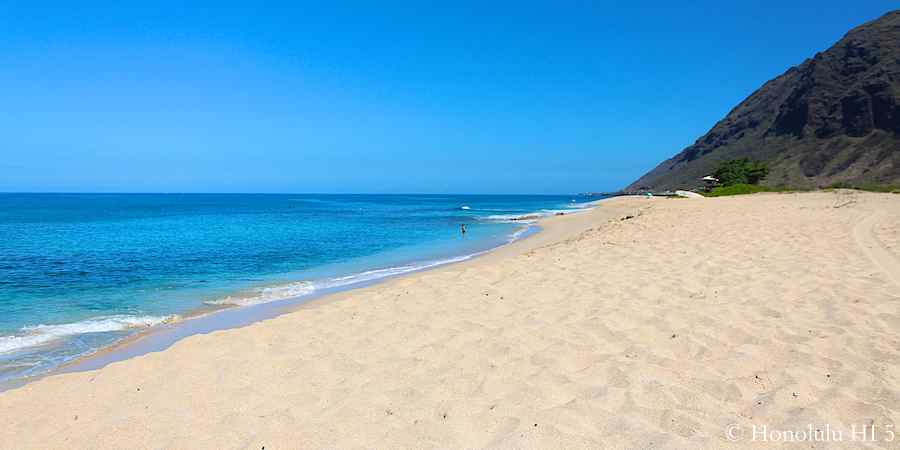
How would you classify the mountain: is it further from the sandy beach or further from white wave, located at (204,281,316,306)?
white wave, located at (204,281,316,306)

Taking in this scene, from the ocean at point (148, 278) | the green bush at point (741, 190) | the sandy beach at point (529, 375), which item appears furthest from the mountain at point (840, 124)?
the sandy beach at point (529, 375)

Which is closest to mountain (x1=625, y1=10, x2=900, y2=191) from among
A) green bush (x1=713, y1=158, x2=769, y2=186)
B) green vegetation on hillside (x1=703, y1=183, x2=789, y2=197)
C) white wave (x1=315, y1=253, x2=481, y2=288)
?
green bush (x1=713, y1=158, x2=769, y2=186)

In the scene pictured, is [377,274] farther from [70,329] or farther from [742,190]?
[742,190]

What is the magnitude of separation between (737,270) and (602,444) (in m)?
6.71

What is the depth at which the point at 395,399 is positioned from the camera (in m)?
4.19

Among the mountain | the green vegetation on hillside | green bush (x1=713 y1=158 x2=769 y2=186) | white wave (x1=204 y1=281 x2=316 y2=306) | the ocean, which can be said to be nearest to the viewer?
the ocean

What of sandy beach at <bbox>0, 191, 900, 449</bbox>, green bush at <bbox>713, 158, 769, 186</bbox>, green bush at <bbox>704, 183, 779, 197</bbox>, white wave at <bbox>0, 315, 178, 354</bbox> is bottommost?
white wave at <bbox>0, 315, 178, 354</bbox>

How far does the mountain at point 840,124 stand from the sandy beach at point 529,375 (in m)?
82.7

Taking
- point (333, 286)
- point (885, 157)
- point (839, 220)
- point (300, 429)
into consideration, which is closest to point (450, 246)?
point (333, 286)

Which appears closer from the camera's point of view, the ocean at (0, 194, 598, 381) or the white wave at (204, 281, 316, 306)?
the ocean at (0, 194, 598, 381)

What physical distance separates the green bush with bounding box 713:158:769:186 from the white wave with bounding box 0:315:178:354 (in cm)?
5640

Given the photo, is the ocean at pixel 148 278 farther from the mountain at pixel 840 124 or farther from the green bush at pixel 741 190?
the mountain at pixel 840 124

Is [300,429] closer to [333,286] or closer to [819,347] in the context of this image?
[819,347]

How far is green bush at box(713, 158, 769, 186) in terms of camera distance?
2064 inches
